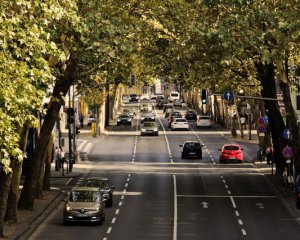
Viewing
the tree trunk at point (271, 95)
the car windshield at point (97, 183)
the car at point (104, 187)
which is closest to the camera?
the car at point (104, 187)

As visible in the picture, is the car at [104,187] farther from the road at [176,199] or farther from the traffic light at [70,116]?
the traffic light at [70,116]

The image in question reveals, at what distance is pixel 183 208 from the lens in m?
49.8

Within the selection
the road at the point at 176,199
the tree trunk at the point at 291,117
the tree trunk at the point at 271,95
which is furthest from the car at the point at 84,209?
the tree trunk at the point at 271,95

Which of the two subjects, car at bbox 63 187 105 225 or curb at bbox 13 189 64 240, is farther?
car at bbox 63 187 105 225

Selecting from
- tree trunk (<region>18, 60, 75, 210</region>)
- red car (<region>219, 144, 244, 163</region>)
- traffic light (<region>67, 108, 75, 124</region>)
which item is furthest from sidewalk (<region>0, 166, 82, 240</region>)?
red car (<region>219, 144, 244, 163</region>)

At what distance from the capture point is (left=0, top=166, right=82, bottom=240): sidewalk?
1581 inches

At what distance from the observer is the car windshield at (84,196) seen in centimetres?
4341

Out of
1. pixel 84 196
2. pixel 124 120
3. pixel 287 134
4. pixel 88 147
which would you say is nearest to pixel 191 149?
pixel 88 147

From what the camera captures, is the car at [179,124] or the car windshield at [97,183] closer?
the car windshield at [97,183]

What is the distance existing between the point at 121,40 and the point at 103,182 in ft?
45.6

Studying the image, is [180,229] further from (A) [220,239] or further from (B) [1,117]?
(B) [1,117]

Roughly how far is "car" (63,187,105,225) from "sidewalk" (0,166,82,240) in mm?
1510

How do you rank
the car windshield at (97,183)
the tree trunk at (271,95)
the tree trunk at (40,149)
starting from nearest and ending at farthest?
1. the tree trunk at (40,149)
2. the car windshield at (97,183)
3. the tree trunk at (271,95)

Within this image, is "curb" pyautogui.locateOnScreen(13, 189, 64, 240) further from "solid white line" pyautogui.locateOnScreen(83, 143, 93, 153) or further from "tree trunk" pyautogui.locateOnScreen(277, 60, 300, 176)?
"solid white line" pyautogui.locateOnScreen(83, 143, 93, 153)
